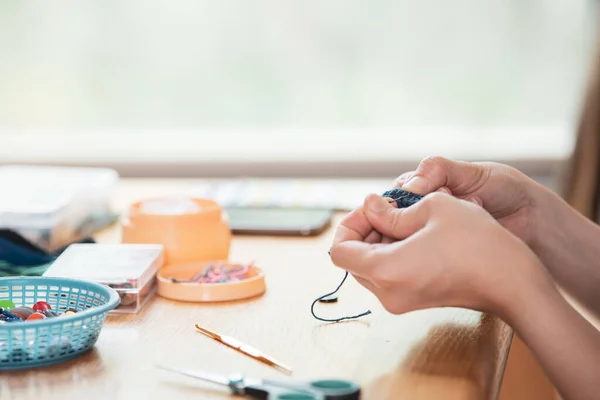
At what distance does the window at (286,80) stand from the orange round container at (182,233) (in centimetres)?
123

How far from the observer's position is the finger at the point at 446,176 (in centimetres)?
115

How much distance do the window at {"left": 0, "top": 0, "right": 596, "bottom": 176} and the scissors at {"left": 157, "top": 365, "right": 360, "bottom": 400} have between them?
5.67 ft

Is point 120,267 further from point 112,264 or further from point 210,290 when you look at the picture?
point 210,290

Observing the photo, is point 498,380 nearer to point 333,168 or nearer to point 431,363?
Answer: point 431,363

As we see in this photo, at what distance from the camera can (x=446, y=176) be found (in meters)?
1.19

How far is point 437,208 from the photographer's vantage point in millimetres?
937

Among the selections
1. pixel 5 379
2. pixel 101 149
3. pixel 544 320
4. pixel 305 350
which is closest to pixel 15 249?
pixel 5 379

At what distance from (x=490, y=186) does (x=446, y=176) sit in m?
0.07

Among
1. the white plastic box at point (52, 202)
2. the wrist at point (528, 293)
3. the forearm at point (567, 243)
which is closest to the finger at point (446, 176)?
the forearm at point (567, 243)

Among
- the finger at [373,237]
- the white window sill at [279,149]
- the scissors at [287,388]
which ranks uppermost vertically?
the finger at [373,237]

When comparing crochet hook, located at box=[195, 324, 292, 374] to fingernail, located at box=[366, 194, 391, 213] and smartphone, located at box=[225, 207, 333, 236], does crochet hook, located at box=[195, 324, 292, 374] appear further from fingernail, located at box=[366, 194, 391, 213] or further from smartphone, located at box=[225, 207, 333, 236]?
smartphone, located at box=[225, 207, 333, 236]

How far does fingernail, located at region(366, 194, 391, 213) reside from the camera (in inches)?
39.5

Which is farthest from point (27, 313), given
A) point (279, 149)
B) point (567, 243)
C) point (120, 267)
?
point (279, 149)

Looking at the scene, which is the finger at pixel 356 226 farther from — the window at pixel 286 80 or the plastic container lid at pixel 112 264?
the window at pixel 286 80
